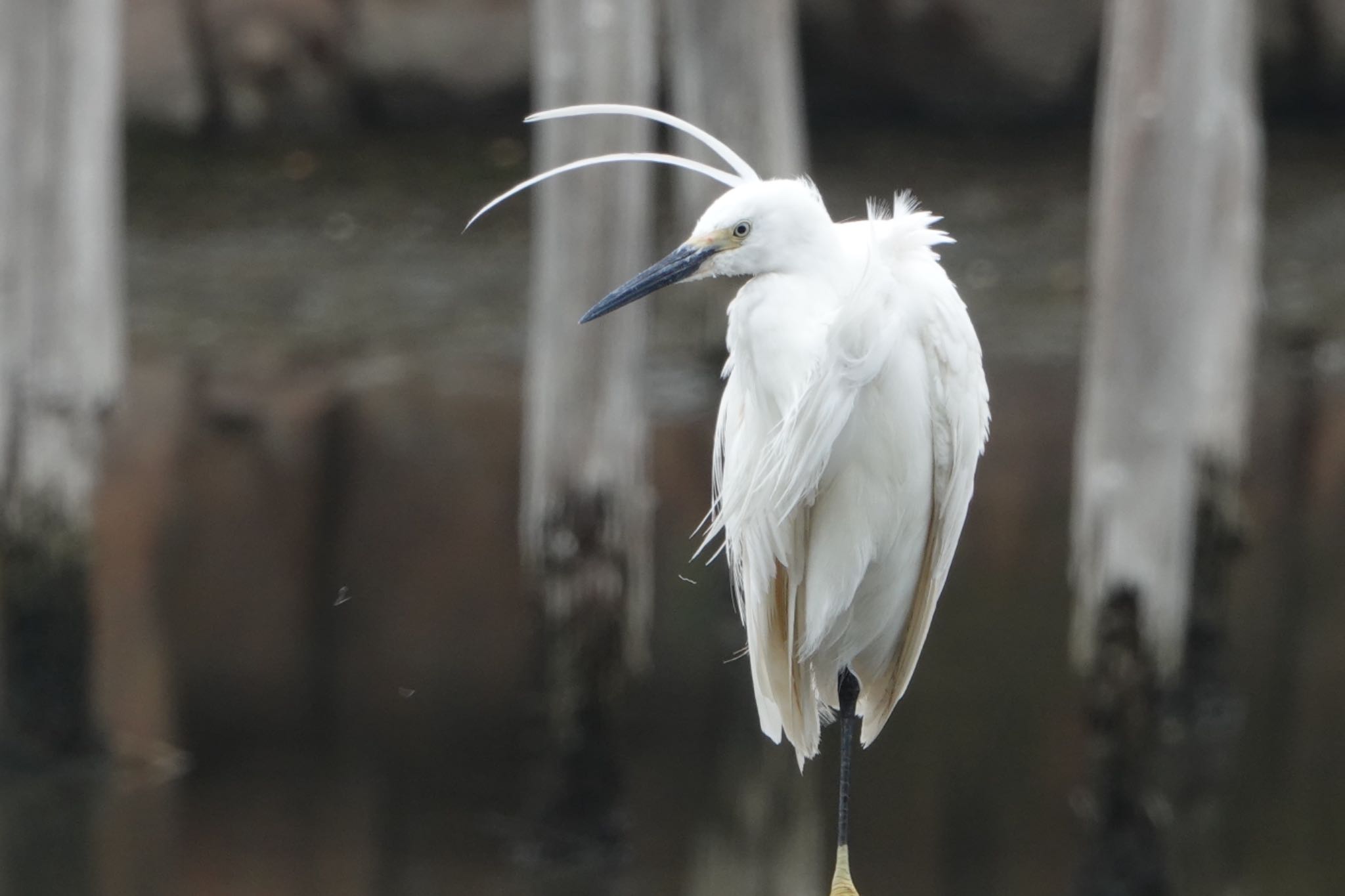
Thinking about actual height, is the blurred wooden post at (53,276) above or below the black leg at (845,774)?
above

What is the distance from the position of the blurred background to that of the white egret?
1.69m

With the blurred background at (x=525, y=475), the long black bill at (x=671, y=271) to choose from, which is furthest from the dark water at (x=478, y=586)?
the long black bill at (x=671, y=271)

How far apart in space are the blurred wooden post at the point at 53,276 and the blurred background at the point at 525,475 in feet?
0.07

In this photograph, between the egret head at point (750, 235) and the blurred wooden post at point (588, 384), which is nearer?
the egret head at point (750, 235)

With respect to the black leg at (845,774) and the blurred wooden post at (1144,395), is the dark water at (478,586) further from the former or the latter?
the black leg at (845,774)

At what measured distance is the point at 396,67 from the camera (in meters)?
11.4

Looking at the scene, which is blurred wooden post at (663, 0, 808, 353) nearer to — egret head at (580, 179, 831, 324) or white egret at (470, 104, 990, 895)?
white egret at (470, 104, 990, 895)

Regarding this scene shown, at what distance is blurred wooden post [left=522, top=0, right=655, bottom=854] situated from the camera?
4496 millimetres

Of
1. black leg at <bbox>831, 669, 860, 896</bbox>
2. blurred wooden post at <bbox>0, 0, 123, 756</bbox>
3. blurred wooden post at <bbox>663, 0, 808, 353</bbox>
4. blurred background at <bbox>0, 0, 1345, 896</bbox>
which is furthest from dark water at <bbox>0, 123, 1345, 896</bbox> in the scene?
black leg at <bbox>831, 669, 860, 896</bbox>

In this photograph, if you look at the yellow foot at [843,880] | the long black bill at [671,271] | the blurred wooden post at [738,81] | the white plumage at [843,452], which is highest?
the blurred wooden post at [738,81]

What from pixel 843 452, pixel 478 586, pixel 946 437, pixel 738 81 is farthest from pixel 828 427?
pixel 478 586

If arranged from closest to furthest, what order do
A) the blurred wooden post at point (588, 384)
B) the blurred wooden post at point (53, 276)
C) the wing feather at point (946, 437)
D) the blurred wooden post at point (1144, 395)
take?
the wing feather at point (946, 437), the blurred wooden post at point (1144, 395), the blurred wooden post at point (588, 384), the blurred wooden post at point (53, 276)

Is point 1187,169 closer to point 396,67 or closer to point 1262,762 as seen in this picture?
point 1262,762

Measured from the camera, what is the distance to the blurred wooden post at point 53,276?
501 cm
